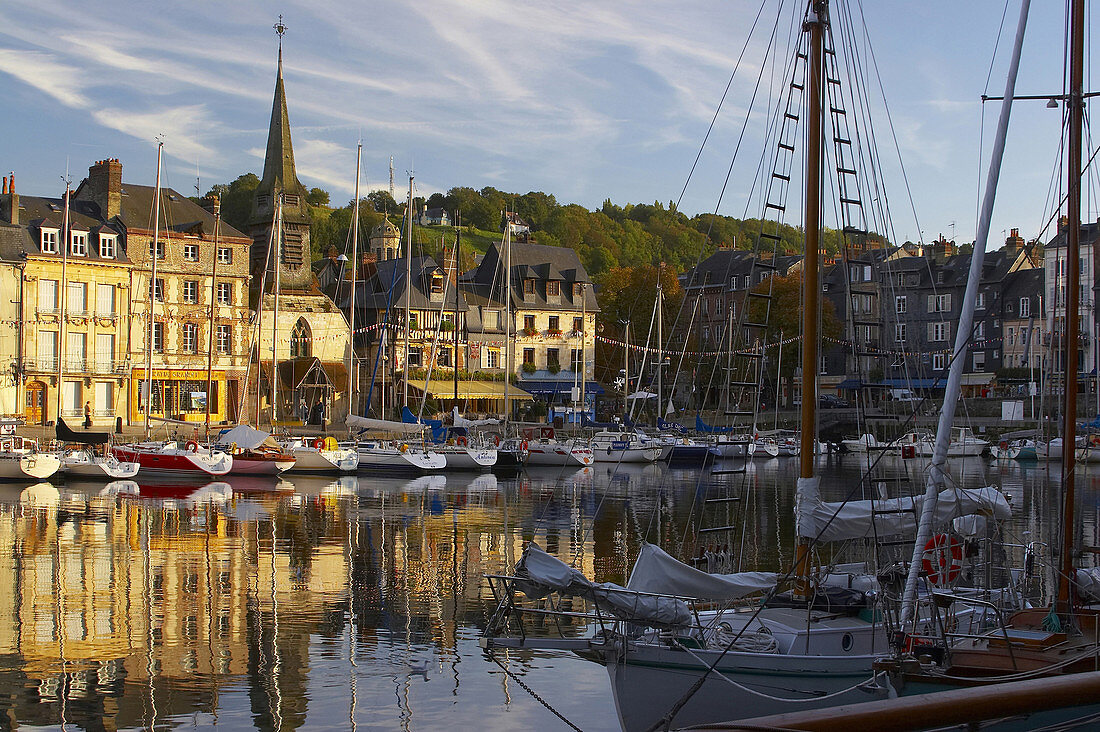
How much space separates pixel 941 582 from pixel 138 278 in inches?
2402

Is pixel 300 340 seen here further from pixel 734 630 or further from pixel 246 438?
pixel 734 630

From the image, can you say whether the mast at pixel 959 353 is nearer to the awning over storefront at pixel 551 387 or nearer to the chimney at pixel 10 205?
the chimney at pixel 10 205

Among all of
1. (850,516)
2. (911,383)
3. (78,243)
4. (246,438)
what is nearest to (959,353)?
(850,516)

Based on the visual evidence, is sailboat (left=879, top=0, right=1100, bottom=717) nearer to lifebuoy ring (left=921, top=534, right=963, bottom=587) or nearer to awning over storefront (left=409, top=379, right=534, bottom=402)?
lifebuoy ring (left=921, top=534, right=963, bottom=587)

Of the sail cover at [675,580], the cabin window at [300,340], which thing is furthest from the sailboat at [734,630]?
the cabin window at [300,340]

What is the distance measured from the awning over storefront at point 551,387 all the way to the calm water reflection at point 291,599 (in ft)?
137

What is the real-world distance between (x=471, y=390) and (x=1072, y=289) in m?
64.8

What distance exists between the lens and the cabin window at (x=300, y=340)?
77.1 meters

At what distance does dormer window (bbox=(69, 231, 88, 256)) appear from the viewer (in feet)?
219

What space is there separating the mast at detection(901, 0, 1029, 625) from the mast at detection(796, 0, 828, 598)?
8.75ft

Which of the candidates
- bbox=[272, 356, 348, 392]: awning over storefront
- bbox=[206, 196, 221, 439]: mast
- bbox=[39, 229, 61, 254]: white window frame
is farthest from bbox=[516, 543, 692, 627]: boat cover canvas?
bbox=[272, 356, 348, 392]: awning over storefront

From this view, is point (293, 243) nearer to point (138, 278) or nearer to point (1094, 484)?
point (138, 278)

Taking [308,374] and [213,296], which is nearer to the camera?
[213,296]

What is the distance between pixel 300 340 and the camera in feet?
254
